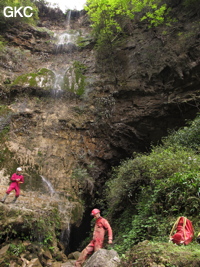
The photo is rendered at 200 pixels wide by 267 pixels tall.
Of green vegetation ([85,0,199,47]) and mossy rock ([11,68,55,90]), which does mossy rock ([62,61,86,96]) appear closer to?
mossy rock ([11,68,55,90])

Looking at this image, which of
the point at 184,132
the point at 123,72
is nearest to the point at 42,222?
the point at 184,132

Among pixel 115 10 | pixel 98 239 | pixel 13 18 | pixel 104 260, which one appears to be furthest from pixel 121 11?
pixel 104 260

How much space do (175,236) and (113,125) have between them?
9461 millimetres

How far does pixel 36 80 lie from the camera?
13.3 meters

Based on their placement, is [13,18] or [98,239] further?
[13,18]

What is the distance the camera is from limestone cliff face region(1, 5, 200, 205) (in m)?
11.0

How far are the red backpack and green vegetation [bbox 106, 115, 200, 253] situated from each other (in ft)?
1.50

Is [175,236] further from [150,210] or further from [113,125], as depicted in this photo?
[113,125]

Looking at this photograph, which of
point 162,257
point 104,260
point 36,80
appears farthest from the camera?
point 36,80

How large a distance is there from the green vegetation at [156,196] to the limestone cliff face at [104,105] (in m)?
3.63

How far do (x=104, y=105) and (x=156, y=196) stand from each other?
852 centimetres

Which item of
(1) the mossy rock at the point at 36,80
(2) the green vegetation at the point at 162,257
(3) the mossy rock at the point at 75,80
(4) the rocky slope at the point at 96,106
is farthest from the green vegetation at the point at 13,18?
(2) the green vegetation at the point at 162,257

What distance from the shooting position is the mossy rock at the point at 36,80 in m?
13.0

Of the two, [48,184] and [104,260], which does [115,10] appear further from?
[104,260]
